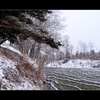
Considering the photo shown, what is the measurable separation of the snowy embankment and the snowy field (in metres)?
0.31

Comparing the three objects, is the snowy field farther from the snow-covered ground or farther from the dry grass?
the dry grass

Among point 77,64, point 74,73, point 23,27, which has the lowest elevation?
point 74,73

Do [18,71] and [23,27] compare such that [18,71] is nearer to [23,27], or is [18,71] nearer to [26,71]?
[26,71]

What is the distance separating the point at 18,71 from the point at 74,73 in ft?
3.14

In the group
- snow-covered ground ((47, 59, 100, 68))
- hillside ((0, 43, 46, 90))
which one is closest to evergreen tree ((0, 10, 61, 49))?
snow-covered ground ((47, 59, 100, 68))

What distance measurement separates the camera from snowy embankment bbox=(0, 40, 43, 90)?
214 cm

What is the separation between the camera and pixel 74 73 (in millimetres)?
2492

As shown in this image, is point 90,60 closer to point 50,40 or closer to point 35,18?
point 50,40

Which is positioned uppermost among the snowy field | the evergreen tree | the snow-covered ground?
the evergreen tree

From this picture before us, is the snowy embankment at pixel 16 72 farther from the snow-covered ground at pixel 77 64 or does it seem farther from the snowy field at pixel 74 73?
the snow-covered ground at pixel 77 64

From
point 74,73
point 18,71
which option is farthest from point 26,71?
point 74,73

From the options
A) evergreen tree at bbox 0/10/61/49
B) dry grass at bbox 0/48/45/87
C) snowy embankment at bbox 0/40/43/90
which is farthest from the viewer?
dry grass at bbox 0/48/45/87

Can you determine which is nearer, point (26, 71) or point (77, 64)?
point (77, 64)

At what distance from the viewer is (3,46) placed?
11.1 feet
